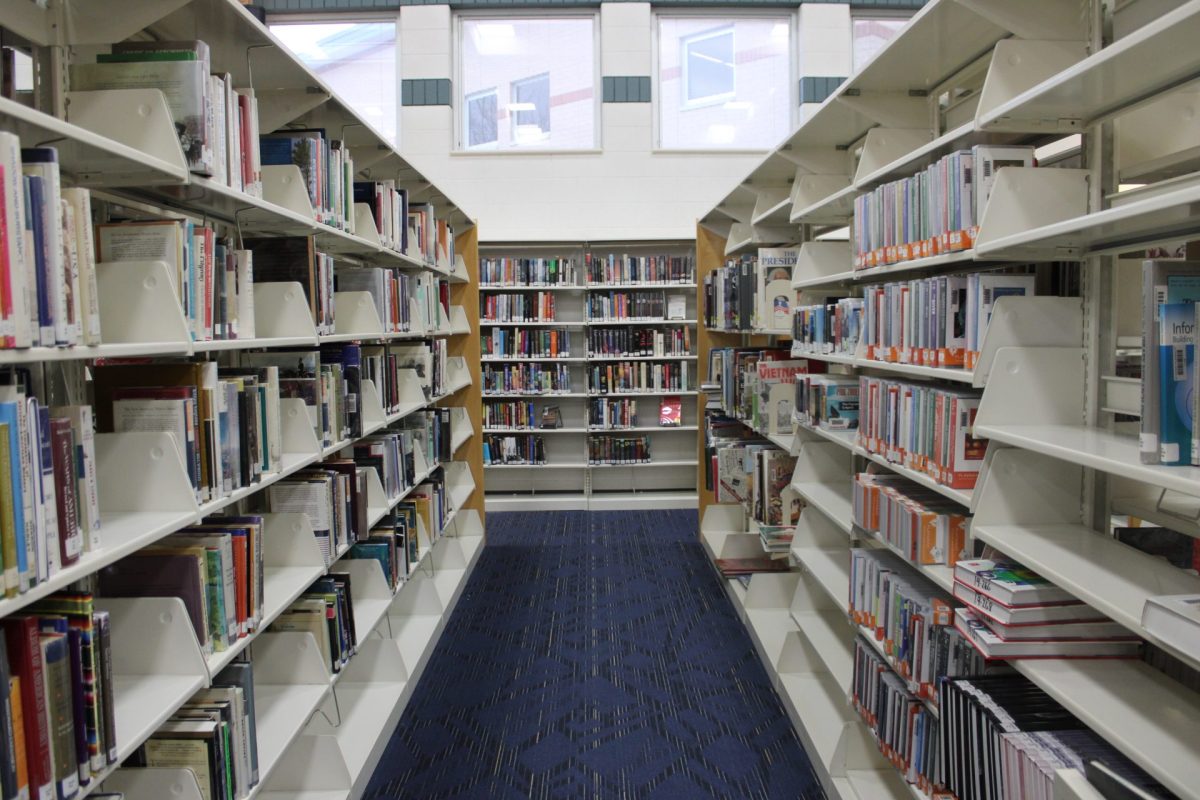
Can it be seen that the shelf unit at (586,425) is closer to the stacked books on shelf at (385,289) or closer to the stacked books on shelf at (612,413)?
the stacked books on shelf at (612,413)

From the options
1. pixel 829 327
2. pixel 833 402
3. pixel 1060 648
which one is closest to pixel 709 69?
pixel 829 327

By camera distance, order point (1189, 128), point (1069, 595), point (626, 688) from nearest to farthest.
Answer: point (1069, 595)
point (1189, 128)
point (626, 688)

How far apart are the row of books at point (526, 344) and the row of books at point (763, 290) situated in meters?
2.24

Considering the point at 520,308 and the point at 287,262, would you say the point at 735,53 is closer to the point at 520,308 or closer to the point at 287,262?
the point at 520,308

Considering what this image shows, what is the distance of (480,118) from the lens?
7082mm

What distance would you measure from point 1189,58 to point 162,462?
6.91 feet

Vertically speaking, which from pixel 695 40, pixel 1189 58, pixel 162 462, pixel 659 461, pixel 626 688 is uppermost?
pixel 695 40

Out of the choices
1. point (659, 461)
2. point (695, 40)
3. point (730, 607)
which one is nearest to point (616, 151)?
point (695, 40)

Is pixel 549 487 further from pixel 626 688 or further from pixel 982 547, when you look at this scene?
pixel 982 547

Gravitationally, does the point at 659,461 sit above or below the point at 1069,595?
below

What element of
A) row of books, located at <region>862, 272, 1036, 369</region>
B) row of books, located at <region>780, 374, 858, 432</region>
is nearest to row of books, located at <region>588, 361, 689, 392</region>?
row of books, located at <region>780, 374, 858, 432</region>

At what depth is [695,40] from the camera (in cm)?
702

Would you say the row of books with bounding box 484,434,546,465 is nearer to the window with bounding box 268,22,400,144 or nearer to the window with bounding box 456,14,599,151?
the window with bounding box 456,14,599,151

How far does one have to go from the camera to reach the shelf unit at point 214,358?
5.09 feet
